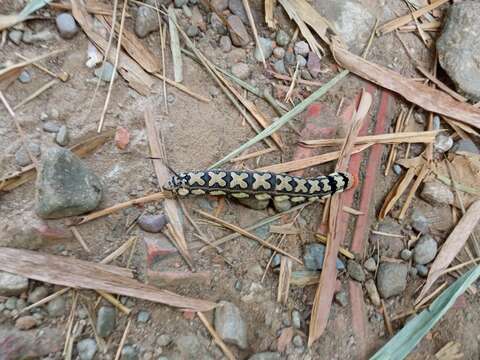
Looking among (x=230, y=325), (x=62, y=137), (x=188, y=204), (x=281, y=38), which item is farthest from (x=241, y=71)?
(x=230, y=325)

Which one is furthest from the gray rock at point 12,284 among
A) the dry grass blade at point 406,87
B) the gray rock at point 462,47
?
the gray rock at point 462,47

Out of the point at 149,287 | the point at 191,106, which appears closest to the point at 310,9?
the point at 191,106

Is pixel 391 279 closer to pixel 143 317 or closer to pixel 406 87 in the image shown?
pixel 406 87

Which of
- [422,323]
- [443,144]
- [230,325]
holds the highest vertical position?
[443,144]

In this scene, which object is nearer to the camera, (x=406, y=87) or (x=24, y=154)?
(x=24, y=154)

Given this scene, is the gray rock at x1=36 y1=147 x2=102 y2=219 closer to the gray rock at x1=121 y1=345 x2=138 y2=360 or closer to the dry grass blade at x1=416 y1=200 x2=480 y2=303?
the gray rock at x1=121 y1=345 x2=138 y2=360

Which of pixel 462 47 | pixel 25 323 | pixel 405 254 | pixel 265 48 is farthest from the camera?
pixel 462 47

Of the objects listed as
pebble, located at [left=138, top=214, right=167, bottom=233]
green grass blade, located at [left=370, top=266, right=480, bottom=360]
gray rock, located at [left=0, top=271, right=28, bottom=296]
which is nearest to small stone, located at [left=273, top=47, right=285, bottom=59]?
pebble, located at [left=138, top=214, right=167, bottom=233]
